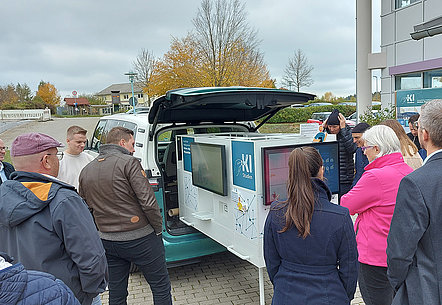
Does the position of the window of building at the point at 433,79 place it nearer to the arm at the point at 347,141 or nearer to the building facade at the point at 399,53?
the building facade at the point at 399,53

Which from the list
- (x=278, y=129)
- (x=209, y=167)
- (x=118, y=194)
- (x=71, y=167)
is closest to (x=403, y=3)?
(x=278, y=129)

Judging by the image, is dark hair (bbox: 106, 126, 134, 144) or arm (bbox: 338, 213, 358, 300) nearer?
arm (bbox: 338, 213, 358, 300)

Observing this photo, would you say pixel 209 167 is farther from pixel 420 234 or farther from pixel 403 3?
pixel 403 3

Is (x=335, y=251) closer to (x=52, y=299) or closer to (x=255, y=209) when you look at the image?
(x=255, y=209)

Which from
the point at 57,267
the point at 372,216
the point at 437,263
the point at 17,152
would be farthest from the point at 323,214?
the point at 17,152

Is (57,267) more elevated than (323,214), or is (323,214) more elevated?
(323,214)

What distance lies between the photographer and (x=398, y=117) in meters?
10.4

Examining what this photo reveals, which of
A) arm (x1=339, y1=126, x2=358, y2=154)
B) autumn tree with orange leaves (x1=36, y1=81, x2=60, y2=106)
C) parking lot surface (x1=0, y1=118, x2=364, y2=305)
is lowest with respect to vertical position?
parking lot surface (x1=0, y1=118, x2=364, y2=305)

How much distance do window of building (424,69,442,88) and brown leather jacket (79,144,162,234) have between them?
39.3 feet

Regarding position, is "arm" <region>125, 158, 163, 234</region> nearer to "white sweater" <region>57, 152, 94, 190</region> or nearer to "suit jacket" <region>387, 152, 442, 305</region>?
"white sweater" <region>57, 152, 94, 190</region>

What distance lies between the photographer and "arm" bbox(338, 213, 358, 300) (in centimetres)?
211

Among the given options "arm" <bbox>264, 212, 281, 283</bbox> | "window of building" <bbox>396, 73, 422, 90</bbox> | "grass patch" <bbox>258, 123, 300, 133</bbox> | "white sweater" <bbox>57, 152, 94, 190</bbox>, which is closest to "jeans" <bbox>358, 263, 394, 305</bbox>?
"arm" <bbox>264, 212, 281, 283</bbox>

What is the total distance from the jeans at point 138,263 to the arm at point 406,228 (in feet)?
6.77

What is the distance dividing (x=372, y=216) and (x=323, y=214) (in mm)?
840
